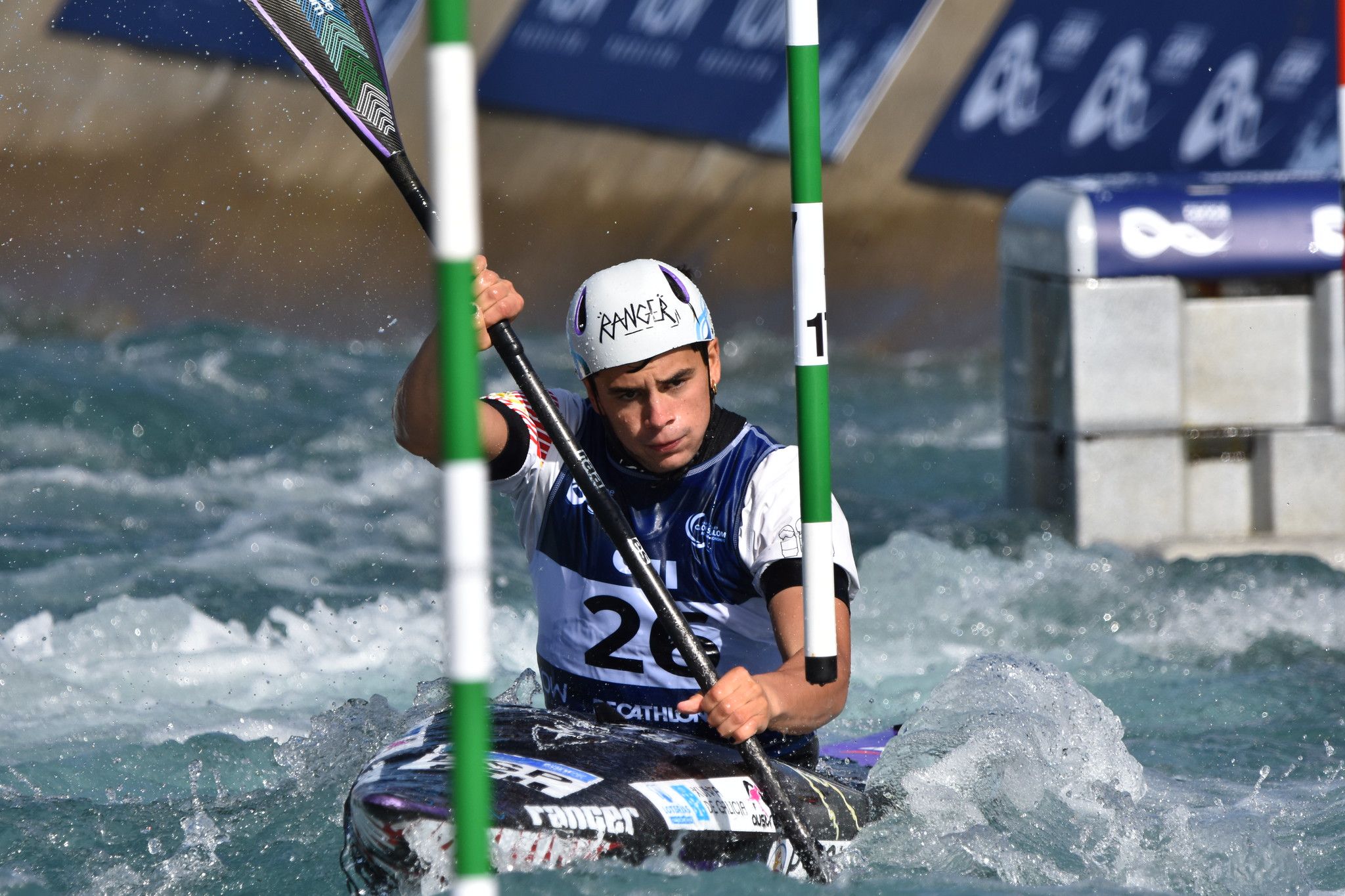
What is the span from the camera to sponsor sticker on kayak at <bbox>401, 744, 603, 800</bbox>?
292 centimetres

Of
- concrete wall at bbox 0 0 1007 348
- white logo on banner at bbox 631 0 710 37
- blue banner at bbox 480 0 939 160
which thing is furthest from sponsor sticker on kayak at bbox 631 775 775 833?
white logo on banner at bbox 631 0 710 37

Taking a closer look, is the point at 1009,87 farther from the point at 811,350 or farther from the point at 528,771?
the point at 528,771

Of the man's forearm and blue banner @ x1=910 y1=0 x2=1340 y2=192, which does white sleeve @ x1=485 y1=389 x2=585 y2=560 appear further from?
blue banner @ x1=910 y1=0 x2=1340 y2=192

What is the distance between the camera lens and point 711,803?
9.99 ft

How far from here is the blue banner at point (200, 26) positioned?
11.3 meters

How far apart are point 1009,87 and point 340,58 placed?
8.96 m

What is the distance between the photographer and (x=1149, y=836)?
3611 millimetres

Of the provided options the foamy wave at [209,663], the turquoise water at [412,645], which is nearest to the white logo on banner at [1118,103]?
the turquoise water at [412,645]

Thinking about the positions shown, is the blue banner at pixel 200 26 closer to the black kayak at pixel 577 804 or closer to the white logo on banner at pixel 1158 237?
the white logo on banner at pixel 1158 237

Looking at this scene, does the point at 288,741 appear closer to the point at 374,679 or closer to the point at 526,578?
the point at 374,679

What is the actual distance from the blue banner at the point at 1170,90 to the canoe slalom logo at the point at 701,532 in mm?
8843

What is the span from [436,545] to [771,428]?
2951mm

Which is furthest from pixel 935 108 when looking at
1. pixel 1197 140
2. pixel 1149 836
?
pixel 1149 836

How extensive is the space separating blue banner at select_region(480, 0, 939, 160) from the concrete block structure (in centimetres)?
521
